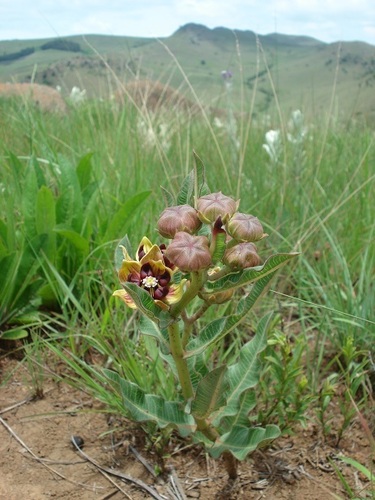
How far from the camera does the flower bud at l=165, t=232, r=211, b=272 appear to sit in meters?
1.18

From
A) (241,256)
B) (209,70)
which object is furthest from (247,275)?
(209,70)

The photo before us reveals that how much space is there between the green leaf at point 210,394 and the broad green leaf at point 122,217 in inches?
40.8

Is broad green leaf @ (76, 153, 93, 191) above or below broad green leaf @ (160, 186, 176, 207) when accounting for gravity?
below

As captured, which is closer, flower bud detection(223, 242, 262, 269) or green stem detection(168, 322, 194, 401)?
flower bud detection(223, 242, 262, 269)

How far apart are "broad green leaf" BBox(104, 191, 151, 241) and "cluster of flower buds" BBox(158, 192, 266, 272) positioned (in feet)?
3.58

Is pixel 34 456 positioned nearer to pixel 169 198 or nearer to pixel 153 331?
pixel 153 331

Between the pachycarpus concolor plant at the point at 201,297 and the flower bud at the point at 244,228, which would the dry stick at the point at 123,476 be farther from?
the flower bud at the point at 244,228

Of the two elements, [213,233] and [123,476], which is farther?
[123,476]

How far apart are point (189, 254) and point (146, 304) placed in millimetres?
171

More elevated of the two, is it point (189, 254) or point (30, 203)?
point (189, 254)

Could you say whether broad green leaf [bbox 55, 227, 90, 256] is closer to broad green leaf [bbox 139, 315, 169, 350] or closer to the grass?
the grass

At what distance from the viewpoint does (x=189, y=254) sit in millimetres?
1185

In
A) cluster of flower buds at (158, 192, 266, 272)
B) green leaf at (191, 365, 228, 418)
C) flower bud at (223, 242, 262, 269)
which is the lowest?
green leaf at (191, 365, 228, 418)

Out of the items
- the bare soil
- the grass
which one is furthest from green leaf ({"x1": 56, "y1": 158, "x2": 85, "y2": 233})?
the bare soil
